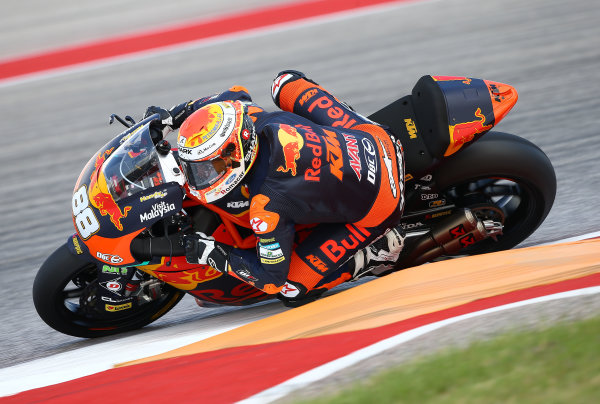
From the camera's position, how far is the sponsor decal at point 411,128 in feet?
13.1

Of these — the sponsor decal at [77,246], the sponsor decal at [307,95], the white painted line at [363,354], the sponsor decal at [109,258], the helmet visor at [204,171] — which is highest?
the sponsor decal at [307,95]

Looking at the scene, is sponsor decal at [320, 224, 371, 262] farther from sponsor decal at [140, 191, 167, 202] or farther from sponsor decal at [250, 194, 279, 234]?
sponsor decal at [140, 191, 167, 202]

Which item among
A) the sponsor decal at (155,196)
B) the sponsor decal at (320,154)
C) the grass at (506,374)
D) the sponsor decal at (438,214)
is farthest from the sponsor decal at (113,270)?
the sponsor decal at (438,214)

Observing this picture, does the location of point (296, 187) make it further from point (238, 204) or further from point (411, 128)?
point (411, 128)

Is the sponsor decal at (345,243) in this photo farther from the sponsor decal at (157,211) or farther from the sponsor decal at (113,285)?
the sponsor decal at (113,285)

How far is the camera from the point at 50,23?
11.8m

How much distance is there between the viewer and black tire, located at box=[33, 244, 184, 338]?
147 inches

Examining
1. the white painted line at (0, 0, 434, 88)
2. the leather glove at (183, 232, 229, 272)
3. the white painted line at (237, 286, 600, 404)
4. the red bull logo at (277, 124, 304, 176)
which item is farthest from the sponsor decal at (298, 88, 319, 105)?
the white painted line at (0, 0, 434, 88)

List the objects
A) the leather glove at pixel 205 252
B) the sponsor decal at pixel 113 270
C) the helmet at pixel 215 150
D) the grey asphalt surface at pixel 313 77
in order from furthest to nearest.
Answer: the grey asphalt surface at pixel 313 77
the sponsor decal at pixel 113 270
the leather glove at pixel 205 252
the helmet at pixel 215 150

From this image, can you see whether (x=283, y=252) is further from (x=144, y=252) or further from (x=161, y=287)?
(x=161, y=287)

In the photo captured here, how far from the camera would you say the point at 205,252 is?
11.3ft

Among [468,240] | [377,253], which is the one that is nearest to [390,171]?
[377,253]

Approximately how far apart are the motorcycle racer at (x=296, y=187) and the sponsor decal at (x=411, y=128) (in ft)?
0.49

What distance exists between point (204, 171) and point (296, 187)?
1.52 feet
